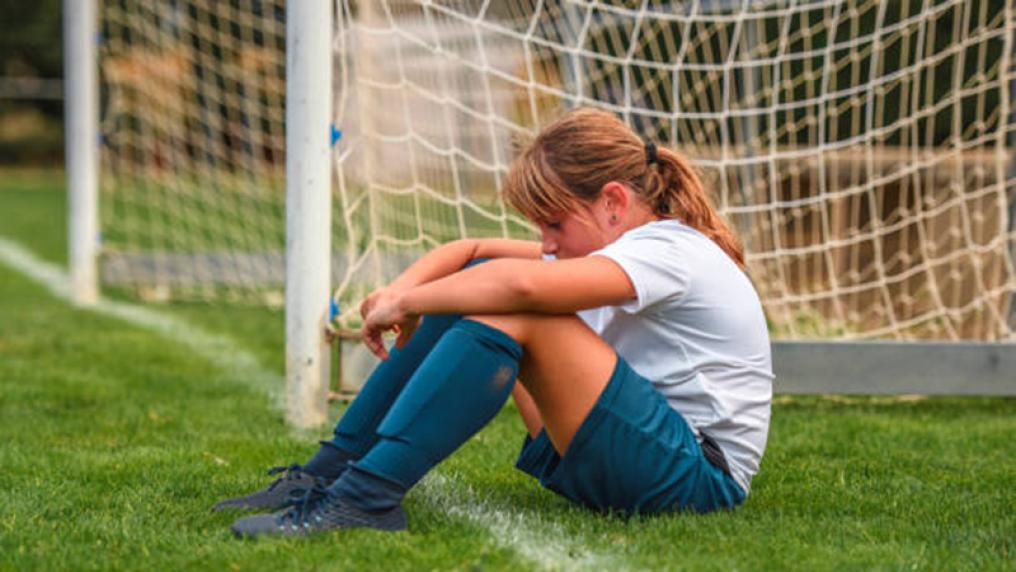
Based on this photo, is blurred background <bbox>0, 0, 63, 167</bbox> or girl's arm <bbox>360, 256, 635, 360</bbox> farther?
blurred background <bbox>0, 0, 63, 167</bbox>

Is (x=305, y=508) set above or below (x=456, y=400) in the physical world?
below

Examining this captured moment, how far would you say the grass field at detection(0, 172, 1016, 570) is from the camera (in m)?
2.72

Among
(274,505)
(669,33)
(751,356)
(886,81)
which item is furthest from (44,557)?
(669,33)

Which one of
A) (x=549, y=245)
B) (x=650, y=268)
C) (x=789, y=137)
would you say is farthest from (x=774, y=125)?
(x=650, y=268)

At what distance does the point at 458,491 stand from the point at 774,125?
2902 mm

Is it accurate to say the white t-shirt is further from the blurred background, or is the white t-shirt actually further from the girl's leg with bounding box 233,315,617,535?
the blurred background

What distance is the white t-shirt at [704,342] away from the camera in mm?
2930

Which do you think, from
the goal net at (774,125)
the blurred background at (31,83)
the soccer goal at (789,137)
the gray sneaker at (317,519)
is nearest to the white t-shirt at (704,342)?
the gray sneaker at (317,519)

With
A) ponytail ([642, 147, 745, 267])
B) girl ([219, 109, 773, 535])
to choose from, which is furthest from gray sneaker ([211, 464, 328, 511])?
ponytail ([642, 147, 745, 267])

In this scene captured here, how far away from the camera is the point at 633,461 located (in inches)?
113

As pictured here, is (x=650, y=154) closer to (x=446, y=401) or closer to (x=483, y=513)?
(x=446, y=401)

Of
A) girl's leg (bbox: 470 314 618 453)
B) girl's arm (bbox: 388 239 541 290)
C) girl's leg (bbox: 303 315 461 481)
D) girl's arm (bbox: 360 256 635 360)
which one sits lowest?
girl's leg (bbox: 303 315 461 481)

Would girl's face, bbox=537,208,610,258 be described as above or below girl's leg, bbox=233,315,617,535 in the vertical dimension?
above

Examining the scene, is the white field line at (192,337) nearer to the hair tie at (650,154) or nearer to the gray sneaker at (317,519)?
the gray sneaker at (317,519)
